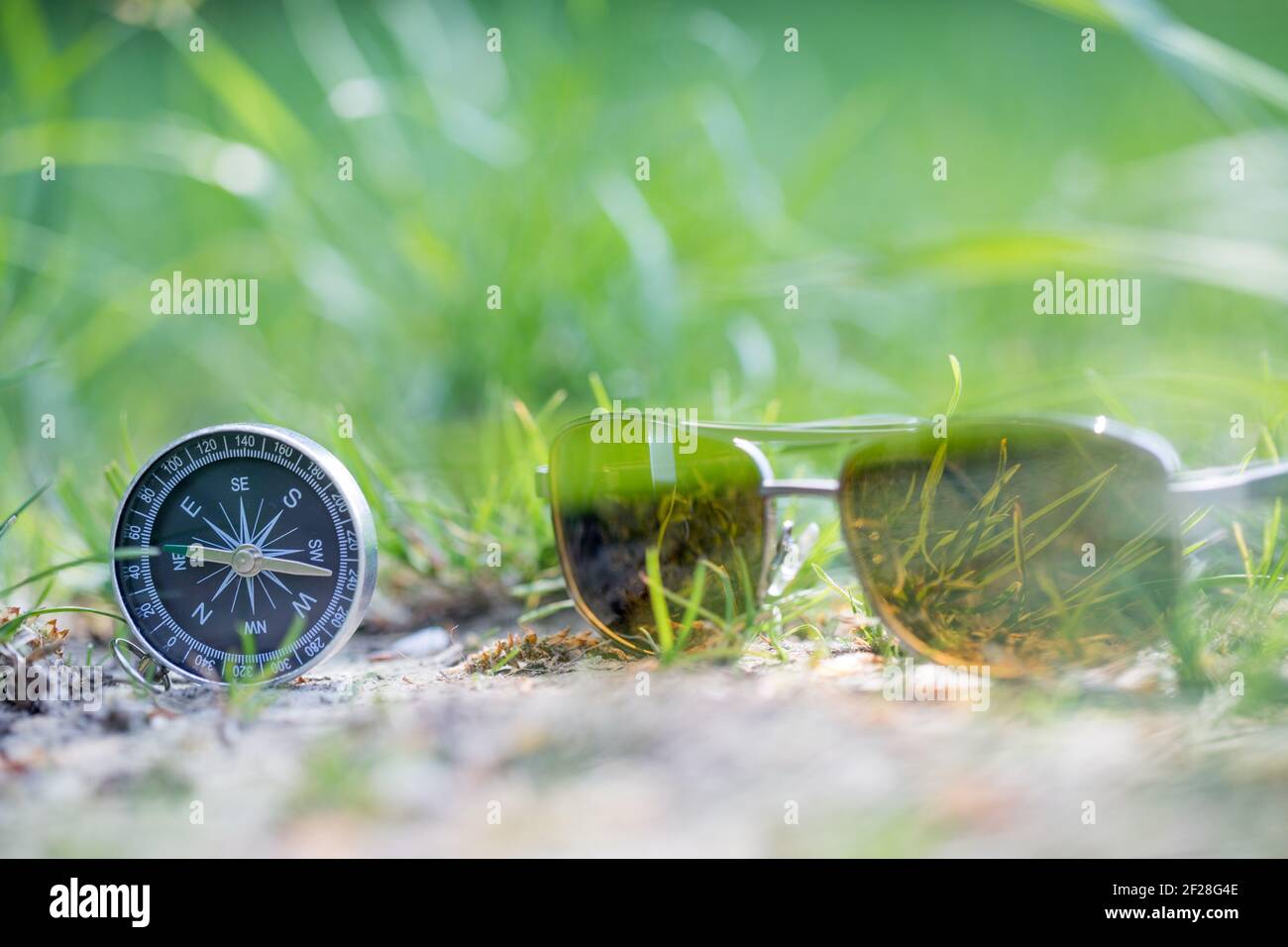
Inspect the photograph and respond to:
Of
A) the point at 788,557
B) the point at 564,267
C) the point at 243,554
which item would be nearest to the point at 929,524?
the point at 788,557

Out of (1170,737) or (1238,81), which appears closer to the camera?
(1170,737)

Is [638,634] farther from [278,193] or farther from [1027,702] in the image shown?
[278,193]

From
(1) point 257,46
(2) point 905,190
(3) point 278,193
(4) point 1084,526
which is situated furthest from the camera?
(1) point 257,46

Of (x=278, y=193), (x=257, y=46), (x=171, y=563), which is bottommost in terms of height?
(x=171, y=563)

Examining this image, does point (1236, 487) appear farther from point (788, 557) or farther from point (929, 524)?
point (788, 557)

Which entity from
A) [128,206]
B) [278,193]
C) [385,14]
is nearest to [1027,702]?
[278,193]

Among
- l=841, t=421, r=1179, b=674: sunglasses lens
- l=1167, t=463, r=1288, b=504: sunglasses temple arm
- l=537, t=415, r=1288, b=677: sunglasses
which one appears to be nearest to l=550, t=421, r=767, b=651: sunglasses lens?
l=537, t=415, r=1288, b=677: sunglasses
